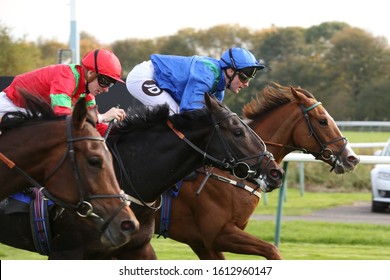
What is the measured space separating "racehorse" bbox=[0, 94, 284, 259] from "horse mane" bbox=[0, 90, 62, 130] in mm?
837

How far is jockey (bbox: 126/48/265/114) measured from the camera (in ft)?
18.4

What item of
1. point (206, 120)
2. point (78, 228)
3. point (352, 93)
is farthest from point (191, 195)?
point (352, 93)

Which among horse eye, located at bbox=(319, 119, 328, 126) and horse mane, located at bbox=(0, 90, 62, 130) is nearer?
horse mane, located at bbox=(0, 90, 62, 130)

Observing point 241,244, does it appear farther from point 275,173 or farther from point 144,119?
point 144,119

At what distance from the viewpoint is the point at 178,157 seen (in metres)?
4.89

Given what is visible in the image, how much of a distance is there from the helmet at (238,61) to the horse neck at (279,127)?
1.92 feet

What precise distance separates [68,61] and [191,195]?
5368 mm

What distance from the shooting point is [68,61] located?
35.1ft

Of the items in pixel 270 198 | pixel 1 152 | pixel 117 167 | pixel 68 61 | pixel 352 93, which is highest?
pixel 1 152

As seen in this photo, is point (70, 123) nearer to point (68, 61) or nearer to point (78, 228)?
point (78, 228)

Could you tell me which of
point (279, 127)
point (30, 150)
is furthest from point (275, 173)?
point (30, 150)

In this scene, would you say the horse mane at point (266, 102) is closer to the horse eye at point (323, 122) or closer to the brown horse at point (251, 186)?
the brown horse at point (251, 186)

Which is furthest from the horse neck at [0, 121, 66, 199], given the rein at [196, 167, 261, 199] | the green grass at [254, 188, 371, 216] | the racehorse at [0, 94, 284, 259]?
the green grass at [254, 188, 371, 216]

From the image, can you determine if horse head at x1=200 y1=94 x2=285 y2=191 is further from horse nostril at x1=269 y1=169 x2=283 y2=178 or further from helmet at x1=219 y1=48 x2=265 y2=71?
helmet at x1=219 y1=48 x2=265 y2=71
